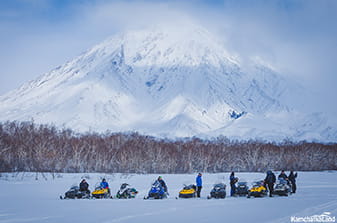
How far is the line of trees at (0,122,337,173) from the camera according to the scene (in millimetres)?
57094

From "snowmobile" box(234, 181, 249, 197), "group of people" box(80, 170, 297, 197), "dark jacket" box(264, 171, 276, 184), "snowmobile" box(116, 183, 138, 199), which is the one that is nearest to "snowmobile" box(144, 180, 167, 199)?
"group of people" box(80, 170, 297, 197)

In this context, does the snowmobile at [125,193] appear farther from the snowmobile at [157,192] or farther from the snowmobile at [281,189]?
the snowmobile at [281,189]

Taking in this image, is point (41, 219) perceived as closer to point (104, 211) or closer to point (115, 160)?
point (104, 211)

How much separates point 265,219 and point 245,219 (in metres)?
0.79

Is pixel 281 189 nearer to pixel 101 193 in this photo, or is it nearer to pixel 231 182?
pixel 231 182

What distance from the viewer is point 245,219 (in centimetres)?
1556

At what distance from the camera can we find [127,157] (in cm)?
7094

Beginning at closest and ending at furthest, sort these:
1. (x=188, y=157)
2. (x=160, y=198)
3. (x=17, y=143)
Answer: (x=160, y=198)
(x=17, y=143)
(x=188, y=157)

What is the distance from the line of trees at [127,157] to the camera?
57094 mm

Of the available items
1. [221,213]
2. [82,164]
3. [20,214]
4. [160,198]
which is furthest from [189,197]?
[82,164]

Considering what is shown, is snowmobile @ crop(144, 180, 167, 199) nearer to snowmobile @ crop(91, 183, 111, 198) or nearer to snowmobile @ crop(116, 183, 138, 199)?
snowmobile @ crop(116, 183, 138, 199)

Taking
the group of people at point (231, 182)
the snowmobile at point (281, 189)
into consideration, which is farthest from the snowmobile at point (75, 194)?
the snowmobile at point (281, 189)

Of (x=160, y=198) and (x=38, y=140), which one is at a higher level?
(x=38, y=140)

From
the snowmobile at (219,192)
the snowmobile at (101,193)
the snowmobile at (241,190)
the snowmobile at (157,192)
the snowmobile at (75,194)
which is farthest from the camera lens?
the snowmobile at (241,190)
